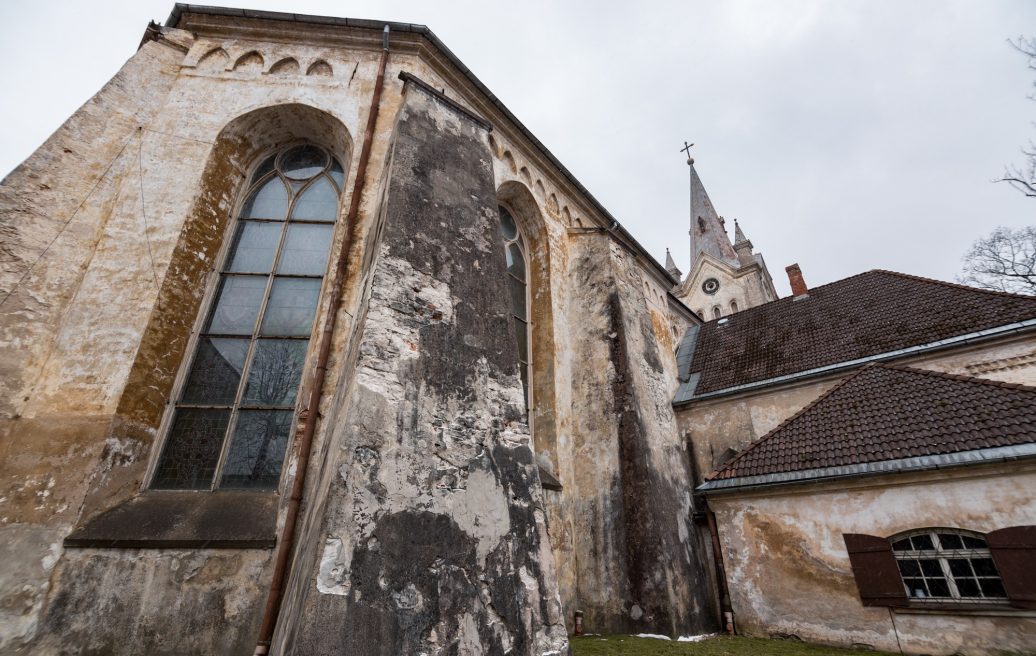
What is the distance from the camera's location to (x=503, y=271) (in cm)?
481

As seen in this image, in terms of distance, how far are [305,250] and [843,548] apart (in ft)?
26.7

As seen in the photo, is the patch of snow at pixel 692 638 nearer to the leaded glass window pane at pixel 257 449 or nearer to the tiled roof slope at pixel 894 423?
the tiled roof slope at pixel 894 423

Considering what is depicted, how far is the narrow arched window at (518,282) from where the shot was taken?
7727mm

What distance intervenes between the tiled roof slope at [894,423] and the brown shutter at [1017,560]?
97cm

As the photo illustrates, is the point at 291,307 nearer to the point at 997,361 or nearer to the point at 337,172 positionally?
the point at 337,172

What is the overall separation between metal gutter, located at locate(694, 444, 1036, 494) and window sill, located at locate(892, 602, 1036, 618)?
4.91 ft

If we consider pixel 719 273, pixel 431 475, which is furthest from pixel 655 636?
pixel 719 273

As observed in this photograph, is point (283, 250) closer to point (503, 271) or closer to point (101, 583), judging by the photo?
point (503, 271)

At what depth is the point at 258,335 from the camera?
208 inches

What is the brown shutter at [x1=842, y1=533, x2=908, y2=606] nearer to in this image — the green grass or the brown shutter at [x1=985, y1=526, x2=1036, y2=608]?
the green grass

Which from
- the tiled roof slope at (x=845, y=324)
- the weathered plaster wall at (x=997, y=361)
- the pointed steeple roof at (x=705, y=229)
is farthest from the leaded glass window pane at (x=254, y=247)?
the pointed steeple roof at (x=705, y=229)

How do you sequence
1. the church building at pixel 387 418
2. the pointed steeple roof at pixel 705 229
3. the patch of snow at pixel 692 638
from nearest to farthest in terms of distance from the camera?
the church building at pixel 387 418 < the patch of snow at pixel 692 638 < the pointed steeple roof at pixel 705 229

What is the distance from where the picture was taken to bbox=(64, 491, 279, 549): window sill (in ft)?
12.3

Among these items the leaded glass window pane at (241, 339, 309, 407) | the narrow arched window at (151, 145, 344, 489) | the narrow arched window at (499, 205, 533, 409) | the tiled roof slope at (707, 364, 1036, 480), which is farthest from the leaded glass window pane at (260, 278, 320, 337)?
the tiled roof slope at (707, 364, 1036, 480)
